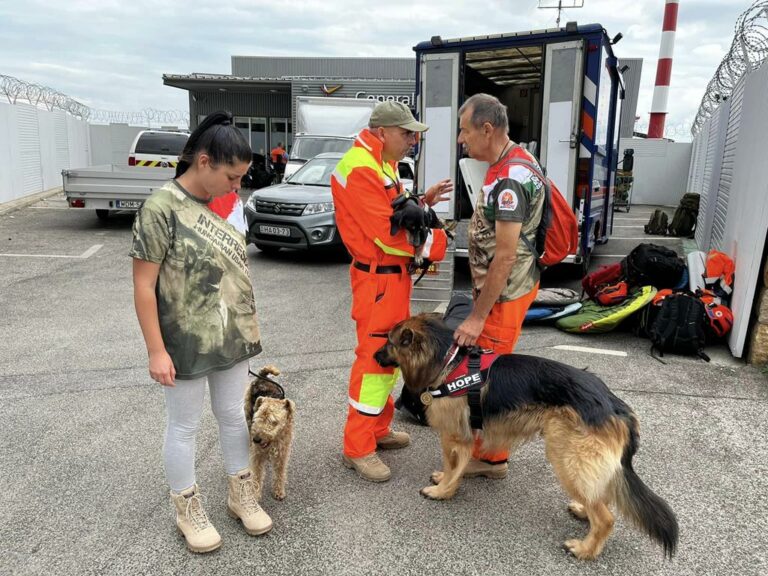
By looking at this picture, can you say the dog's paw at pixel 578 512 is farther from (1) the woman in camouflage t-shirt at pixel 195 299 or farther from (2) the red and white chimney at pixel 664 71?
(2) the red and white chimney at pixel 664 71

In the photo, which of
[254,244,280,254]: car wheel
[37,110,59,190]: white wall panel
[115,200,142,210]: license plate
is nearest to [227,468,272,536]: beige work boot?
[254,244,280,254]: car wheel

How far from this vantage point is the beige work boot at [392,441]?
3371mm

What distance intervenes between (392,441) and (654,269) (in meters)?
3.64

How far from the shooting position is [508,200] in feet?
8.39

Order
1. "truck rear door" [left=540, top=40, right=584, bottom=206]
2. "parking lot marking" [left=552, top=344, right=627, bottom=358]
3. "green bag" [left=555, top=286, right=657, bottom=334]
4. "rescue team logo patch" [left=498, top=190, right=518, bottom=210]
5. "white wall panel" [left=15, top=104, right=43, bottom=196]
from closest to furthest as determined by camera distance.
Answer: "rescue team logo patch" [left=498, top=190, right=518, bottom=210] < "parking lot marking" [left=552, top=344, right=627, bottom=358] < "green bag" [left=555, top=286, right=657, bottom=334] < "truck rear door" [left=540, top=40, right=584, bottom=206] < "white wall panel" [left=15, top=104, right=43, bottom=196]

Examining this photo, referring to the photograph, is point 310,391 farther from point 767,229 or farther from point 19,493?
point 767,229

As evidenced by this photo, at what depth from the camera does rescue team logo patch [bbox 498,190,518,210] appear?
2549 mm

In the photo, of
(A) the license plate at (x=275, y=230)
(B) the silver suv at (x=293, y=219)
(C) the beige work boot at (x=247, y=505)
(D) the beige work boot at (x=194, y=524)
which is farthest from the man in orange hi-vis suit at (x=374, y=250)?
(A) the license plate at (x=275, y=230)

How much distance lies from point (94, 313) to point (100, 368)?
173cm

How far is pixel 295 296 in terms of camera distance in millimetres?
6902

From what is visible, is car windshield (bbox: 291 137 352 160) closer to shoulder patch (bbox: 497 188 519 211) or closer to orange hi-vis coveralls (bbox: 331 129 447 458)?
orange hi-vis coveralls (bbox: 331 129 447 458)

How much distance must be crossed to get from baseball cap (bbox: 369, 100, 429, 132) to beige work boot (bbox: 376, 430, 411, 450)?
1.79 m

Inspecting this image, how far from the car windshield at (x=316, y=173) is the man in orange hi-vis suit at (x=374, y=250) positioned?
22.3ft

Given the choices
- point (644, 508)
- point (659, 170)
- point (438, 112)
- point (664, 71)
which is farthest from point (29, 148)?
→ point (664, 71)
